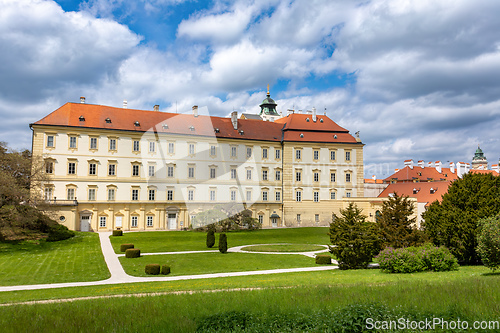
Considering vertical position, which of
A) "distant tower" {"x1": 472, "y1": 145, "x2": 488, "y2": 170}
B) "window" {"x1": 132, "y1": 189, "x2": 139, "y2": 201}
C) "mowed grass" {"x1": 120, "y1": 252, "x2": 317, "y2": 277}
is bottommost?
"mowed grass" {"x1": 120, "y1": 252, "x2": 317, "y2": 277}

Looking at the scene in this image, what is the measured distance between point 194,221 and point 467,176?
37423 mm

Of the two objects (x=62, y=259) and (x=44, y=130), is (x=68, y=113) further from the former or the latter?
(x=62, y=259)

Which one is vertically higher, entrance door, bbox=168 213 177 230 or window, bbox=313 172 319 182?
window, bbox=313 172 319 182

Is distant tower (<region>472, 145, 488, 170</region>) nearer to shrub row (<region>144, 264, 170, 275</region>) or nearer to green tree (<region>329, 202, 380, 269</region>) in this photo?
green tree (<region>329, 202, 380, 269</region>)

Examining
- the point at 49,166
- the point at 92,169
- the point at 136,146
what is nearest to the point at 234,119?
the point at 136,146

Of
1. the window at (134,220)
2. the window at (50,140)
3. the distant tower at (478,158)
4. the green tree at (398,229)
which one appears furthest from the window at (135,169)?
the distant tower at (478,158)

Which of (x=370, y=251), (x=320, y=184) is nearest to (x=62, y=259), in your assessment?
(x=370, y=251)

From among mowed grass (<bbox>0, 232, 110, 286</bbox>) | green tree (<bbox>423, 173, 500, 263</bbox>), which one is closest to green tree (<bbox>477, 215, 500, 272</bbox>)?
green tree (<bbox>423, 173, 500, 263</bbox>)

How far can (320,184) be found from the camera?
59719 mm

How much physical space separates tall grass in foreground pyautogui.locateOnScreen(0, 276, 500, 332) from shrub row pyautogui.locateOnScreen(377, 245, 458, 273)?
10.5 meters

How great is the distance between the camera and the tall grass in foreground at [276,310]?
21.7 feet

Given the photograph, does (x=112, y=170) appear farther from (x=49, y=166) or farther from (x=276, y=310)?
(x=276, y=310)

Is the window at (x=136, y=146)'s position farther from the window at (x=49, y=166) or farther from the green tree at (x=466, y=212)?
the green tree at (x=466, y=212)

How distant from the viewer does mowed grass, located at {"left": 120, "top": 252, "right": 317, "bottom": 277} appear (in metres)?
24.8
